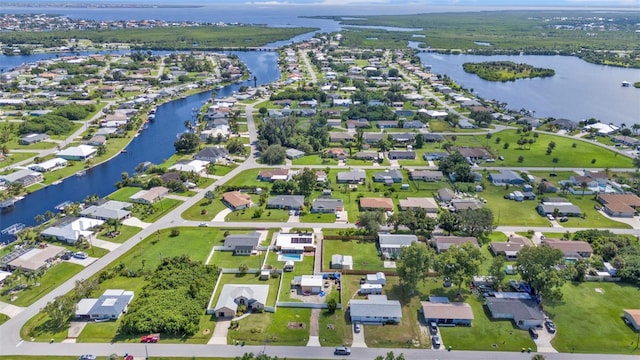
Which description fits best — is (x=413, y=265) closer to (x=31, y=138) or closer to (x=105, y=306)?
(x=105, y=306)

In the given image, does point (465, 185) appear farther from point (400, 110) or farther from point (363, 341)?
point (400, 110)

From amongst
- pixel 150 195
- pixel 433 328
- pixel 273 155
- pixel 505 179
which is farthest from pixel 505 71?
pixel 433 328

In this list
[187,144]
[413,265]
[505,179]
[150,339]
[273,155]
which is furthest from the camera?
[187,144]

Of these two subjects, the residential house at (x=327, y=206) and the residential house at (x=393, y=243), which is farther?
the residential house at (x=327, y=206)

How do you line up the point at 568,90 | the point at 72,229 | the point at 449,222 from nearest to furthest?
the point at 72,229
the point at 449,222
the point at 568,90

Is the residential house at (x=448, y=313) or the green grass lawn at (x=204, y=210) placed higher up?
the green grass lawn at (x=204, y=210)

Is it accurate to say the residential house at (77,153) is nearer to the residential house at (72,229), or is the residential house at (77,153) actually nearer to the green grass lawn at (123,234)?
the residential house at (72,229)

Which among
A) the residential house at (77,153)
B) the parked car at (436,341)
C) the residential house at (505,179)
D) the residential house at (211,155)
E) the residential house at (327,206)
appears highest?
the residential house at (77,153)

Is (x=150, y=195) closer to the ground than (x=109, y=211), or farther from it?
closer to the ground

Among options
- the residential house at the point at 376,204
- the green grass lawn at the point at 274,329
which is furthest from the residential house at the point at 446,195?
the green grass lawn at the point at 274,329
